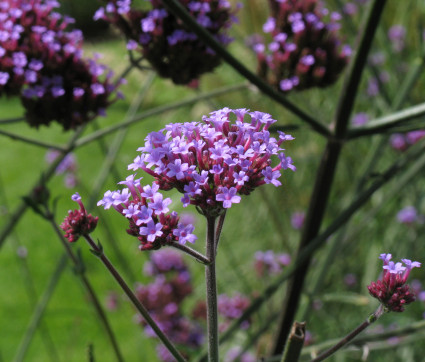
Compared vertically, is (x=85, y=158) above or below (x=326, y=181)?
above

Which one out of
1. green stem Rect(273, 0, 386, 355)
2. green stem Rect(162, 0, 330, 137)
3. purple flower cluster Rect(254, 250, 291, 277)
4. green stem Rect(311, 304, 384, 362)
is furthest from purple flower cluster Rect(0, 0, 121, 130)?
purple flower cluster Rect(254, 250, 291, 277)

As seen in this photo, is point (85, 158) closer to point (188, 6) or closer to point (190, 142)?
point (188, 6)

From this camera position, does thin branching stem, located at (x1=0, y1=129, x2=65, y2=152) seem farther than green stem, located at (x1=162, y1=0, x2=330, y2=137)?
Answer: Yes

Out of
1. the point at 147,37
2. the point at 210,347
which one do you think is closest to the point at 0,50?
the point at 147,37

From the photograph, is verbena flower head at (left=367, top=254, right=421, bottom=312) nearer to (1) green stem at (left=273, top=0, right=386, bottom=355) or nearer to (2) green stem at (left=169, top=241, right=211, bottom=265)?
(2) green stem at (left=169, top=241, right=211, bottom=265)

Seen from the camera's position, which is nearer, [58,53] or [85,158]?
[58,53]
